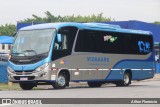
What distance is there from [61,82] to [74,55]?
5.41ft

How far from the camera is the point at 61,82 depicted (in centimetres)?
2552

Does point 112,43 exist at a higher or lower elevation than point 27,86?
higher

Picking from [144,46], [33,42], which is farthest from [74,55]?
[144,46]

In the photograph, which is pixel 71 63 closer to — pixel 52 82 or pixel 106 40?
pixel 52 82

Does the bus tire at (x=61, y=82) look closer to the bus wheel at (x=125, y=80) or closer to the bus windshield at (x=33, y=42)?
the bus windshield at (x=33, y=42)

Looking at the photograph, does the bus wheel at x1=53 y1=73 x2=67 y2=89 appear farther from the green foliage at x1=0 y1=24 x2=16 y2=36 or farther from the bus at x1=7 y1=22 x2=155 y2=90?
the green foliage at x1=0 y1=24 x2=16 y2=36

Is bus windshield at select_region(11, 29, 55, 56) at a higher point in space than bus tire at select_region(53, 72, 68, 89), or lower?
higher

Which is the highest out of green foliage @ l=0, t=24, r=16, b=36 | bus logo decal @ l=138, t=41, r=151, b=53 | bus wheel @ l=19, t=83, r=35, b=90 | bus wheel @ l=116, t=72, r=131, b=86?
bus logo decal @ l=138, t=41, r=151, b=53

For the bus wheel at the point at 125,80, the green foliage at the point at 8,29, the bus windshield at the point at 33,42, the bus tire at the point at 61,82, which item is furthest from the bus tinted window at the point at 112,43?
the green foliage at the point at 8,29

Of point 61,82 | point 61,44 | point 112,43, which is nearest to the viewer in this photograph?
point 61,82

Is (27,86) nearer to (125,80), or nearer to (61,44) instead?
(61,44)

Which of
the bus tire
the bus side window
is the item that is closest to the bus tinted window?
the bus side window

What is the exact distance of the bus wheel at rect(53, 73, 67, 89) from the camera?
25281 mm

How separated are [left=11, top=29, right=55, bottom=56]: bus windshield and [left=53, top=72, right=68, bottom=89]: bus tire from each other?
1.52 m
